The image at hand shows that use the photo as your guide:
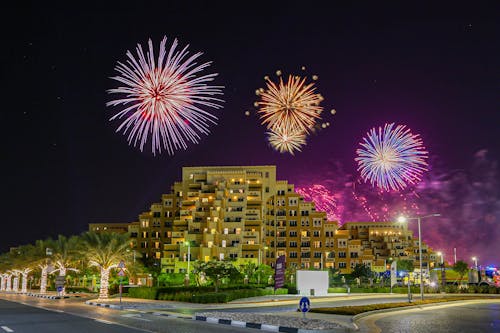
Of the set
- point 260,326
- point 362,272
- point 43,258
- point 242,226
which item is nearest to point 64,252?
point 43,258

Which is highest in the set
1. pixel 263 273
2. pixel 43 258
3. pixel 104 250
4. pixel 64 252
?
pixel 104 250

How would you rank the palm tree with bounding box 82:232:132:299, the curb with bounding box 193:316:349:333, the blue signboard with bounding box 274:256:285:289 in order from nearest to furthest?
the curb with bounding box 193:316:349:333, the blue signboard with bounding box 274:256:285:289, the palm tree with bounding box 82:232:132:299

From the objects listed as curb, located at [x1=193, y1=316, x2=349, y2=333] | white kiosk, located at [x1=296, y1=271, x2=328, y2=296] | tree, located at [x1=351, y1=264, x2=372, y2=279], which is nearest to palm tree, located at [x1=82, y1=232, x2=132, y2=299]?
white kiosk, located at [x1=296, y1=271, x2=328, y2=296]

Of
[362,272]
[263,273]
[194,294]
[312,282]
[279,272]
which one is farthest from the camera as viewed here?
[362,272]

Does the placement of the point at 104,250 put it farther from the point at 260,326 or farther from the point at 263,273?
the point at 263,273

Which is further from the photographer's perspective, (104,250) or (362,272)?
(362,272)

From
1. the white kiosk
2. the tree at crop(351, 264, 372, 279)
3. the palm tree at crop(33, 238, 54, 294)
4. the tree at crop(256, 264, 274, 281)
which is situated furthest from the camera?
the tree at crop(351, 264, 372, 279)

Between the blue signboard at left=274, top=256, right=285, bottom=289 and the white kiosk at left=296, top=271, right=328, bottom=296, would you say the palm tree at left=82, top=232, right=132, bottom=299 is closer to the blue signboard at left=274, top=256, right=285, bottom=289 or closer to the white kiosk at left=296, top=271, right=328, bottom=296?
the white kiosk at left=296, top=271, right=328, bottom=296

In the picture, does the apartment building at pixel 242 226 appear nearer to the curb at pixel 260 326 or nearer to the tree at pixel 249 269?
the tree at pixel 249 269

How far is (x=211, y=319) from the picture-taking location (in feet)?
84.2

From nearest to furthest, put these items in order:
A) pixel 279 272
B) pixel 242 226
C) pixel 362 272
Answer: pixel 279 272 → pixel 362 272 → pixel 242 226

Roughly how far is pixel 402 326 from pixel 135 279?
97.4 m

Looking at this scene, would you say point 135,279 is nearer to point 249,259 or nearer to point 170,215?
point 170,215

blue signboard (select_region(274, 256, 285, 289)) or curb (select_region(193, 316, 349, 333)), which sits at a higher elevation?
blue signboard (select_region(274, 256, 285, 289))
